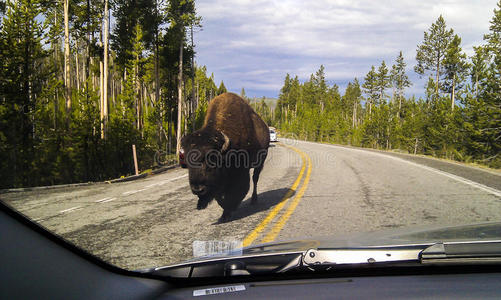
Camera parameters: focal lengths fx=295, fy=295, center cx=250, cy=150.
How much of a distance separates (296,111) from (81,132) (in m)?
72.2

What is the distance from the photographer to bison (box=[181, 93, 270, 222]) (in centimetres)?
419

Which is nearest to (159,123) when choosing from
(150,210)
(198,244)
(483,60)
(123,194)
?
(123,194)

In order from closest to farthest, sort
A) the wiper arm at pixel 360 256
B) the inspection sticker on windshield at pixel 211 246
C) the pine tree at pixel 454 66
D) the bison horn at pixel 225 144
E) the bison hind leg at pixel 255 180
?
the wiper arm at pixel 360 256, the inspection sticker on windshield at pixel 211 246, the bison horn at pixel 225 144, the bison hind leg at pixel 255 180, the pine tree at pixel 454 66

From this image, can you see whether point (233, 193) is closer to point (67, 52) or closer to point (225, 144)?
point (225, 144)

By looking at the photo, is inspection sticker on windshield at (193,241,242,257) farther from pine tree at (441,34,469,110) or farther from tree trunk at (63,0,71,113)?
pine tree at (441,34,469,110)

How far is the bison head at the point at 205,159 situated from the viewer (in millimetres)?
4133

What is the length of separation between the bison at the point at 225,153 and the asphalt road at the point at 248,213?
489 millimetres

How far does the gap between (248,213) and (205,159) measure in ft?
5.55

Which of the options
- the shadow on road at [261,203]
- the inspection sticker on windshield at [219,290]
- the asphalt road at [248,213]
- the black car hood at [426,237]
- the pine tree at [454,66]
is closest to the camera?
the inspection sticker on windshield at [219,290]

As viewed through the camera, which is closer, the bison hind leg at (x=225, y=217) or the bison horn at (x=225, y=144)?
the bison horn at (x=225, y=144)

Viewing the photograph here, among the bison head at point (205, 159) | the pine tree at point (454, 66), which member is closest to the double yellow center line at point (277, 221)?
the bison head at point (205, 159)

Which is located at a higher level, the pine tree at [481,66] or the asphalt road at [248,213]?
the pine tree at [481,66]

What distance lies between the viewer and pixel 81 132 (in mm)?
12125

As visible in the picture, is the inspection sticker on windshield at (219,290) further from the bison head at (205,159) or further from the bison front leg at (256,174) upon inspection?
the bison front leg at (256,174)
